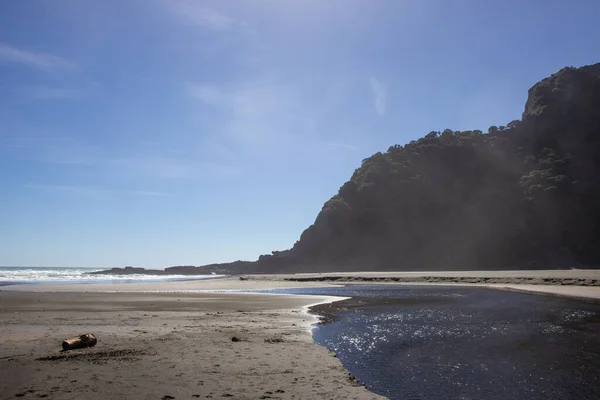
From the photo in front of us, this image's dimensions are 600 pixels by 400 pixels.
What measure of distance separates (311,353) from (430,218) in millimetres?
116743

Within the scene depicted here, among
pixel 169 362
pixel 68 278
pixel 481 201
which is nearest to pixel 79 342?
pixel 169 362

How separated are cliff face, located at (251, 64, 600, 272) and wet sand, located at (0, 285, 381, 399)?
9419cm

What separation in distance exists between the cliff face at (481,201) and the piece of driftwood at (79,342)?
322 feet

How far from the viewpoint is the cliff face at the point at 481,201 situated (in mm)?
97562

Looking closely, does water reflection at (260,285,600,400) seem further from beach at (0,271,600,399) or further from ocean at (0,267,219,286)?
ocean at (0,267,219,286)

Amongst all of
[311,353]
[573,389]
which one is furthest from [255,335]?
[573,389]

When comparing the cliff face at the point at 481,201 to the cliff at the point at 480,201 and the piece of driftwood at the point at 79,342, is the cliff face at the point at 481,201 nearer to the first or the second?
the cliff at the point at 480,201

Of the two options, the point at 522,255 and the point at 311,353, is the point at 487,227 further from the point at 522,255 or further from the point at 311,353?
the point at 311,353

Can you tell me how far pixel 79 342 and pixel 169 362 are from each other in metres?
3.39

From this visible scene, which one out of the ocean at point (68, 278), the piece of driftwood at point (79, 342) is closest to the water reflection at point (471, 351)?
the piece of driftwood at point (79, 342)

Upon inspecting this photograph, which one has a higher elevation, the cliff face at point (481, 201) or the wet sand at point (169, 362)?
the cliff face at point (481, 201)

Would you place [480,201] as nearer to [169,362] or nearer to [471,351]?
[471,351]

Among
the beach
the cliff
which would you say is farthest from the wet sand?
the cliff

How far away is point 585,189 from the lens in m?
97.6
